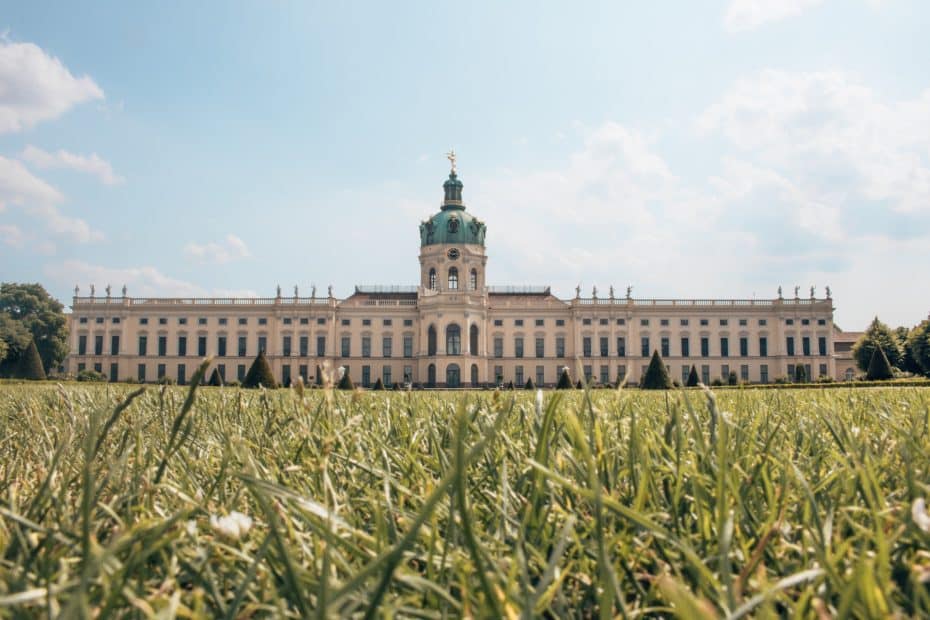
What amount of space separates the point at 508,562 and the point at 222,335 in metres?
59.4

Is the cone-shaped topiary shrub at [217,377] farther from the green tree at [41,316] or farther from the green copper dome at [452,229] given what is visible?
the green tree at [41,316]

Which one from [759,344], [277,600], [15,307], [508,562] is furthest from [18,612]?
[15,307]

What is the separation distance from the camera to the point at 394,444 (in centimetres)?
239

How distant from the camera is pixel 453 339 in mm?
53812

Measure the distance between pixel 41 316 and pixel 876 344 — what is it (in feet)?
200

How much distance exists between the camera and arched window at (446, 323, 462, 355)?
5356 centimetres

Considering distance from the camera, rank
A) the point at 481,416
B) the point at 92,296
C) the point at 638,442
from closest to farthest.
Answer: the point at 638,442
the point at 481,416
the point at 92,296

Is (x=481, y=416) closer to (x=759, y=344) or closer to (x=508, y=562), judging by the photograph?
(x=508, y=562)

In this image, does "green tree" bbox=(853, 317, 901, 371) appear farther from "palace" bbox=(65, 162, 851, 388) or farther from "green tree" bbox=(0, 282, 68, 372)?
"green tree" bbox=(0, 282, 68, 372)

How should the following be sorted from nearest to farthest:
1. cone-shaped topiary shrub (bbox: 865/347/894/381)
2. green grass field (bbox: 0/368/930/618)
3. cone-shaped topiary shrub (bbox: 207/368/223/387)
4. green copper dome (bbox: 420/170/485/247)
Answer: green grass field (bbox: 0/368/930/618), cone-shaped topiary shrub (bbox: 207/368/223/387), cone-shaped topiary shrub (bbox: 865/347/894/381), green copper dome (bbox: 420/170/485/247)

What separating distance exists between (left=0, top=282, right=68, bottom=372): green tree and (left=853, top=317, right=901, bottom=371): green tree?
5912 cm

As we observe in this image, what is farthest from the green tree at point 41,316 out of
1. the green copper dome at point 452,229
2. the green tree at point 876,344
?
the green tree at point 876,344

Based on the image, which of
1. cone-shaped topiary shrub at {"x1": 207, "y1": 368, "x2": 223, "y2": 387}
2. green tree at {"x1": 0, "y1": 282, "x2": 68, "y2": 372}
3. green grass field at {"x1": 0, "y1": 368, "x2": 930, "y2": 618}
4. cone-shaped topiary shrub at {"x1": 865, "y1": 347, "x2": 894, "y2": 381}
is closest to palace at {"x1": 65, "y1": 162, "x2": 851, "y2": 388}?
green tree at {"x1": 0, "y1": 282, "x2": 68, "y2": 372}

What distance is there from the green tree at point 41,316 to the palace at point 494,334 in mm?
1077
